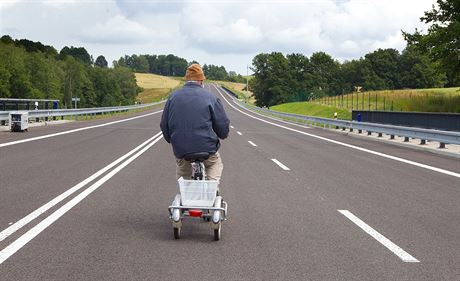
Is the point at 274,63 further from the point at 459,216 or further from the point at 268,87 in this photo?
the point at 459,216

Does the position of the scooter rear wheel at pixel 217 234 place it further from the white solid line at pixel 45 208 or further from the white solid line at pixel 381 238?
the white solid line at pixel 45 208

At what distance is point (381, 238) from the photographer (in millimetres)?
5691

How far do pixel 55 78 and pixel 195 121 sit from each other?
108238 millimetres

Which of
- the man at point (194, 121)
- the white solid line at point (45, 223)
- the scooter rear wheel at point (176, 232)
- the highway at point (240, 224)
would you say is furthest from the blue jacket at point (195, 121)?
the white solid line at point (45, 223)

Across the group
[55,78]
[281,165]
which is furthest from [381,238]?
[55,78]

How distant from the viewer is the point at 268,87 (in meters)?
127

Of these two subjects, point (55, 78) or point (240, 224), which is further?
point (55, 78)

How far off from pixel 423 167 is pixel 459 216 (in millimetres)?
5804

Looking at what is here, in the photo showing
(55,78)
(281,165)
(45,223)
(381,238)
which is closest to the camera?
(381,238)

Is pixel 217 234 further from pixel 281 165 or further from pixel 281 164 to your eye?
pixel 281 164

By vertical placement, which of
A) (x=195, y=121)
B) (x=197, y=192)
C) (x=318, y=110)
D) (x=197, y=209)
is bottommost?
(x=197, y=209)

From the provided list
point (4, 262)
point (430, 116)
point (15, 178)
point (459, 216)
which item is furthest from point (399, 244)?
point (430, 116)

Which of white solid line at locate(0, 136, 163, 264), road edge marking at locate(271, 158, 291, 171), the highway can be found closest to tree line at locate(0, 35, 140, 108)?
road edge marking at locate(271, 158, 291, 171)

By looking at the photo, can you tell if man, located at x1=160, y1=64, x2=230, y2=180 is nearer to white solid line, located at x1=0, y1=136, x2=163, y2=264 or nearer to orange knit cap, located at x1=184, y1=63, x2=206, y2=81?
orange knit cap, located at x1=184, y1=63, x2=206, y2=81
